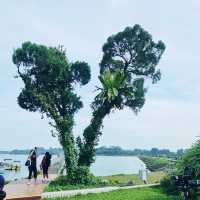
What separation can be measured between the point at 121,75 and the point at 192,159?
13829 mm

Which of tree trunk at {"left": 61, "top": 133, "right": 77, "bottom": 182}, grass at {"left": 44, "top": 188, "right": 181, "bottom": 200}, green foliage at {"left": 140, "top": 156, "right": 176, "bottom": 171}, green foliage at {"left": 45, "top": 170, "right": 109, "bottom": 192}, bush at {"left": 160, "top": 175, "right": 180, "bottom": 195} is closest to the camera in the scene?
grass at {"left": 44, "top": 188, "right": 181, "bottom": 200}

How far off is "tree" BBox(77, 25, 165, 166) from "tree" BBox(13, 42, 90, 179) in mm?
1461

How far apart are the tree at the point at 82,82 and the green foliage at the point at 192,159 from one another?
11.0 m

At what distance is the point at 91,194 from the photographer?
25547 millimetres

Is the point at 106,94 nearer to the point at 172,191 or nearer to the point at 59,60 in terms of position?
the point at 59,60

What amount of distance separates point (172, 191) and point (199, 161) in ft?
12.6

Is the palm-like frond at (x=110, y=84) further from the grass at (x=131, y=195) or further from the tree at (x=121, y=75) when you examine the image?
the grass at (x=131, y=195)

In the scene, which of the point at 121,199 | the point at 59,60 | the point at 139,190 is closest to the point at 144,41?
the point at 59,60

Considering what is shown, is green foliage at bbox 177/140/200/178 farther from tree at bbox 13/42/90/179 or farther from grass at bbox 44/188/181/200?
tree at bbox 13/42/90/179

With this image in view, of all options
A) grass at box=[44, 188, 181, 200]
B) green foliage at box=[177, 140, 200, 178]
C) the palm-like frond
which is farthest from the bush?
the palm-like frond

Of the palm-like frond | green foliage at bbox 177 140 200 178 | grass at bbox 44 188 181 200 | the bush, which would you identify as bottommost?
grass at bbox 44 188 181 200

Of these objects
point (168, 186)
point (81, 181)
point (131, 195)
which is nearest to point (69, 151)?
point (81, 181)

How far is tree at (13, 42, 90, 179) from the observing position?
36.2m

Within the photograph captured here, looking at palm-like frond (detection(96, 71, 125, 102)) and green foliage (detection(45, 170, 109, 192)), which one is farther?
palm-like frond (detection(96, 71, 125, 102))
